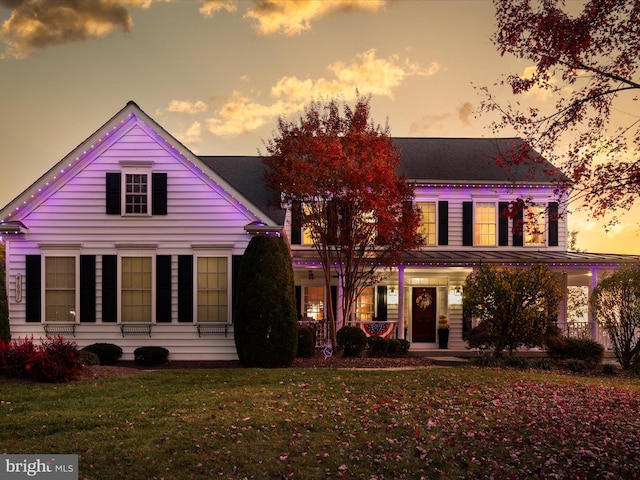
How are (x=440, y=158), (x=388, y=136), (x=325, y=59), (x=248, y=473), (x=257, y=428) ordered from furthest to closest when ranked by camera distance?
(x=440, y=158) → (x=388, y=136) → (x=325, y=59) → (x=257, y=428) → (x=248, y=473)

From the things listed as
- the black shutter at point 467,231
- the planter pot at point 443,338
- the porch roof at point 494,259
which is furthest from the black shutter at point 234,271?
the black shutter at point 467,231

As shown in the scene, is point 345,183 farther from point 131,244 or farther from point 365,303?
point 365,303

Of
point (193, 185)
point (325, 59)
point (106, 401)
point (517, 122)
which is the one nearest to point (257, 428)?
point (106, 401)

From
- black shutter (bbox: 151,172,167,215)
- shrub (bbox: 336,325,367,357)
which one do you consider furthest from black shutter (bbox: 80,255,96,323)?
shrub (bbox: 336,325,367,357)

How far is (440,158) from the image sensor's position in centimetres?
2497

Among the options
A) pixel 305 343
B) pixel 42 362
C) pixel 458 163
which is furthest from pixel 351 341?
pixel 458 163

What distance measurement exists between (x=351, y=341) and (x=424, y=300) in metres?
6.10

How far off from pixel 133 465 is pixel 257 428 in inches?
79.9

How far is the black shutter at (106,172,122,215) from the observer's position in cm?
1709

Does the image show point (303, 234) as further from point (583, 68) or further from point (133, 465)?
point (133, 465)

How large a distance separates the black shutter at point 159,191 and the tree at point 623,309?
1280cm

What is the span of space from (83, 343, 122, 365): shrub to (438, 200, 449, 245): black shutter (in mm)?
12427

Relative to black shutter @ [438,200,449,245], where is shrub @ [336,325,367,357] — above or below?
below

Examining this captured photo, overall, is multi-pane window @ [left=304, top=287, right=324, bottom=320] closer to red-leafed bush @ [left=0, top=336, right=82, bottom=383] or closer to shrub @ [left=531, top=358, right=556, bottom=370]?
shrub @ [left=531, top=358, right=556, bottom=370]
